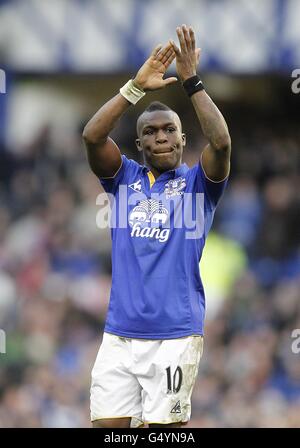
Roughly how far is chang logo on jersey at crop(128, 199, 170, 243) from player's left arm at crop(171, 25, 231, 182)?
34 cm

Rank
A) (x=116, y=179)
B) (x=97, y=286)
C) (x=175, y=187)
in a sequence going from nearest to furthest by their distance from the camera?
(x=175, y=187)
(x=116, y=179)
(x=97, y=286)

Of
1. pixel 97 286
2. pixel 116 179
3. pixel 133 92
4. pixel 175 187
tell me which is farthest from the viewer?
pixel 97 286

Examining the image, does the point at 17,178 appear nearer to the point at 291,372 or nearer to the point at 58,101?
the point at 58,101

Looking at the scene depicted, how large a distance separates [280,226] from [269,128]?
1.77 metres

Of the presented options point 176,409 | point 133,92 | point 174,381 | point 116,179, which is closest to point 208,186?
point 116,179

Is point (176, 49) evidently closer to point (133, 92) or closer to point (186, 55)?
point (186, 55)

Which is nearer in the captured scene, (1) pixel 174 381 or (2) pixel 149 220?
(1) pixel 174 381

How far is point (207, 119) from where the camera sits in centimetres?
552

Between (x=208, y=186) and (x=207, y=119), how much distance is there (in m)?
0.40

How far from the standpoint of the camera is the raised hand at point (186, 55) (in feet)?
18.2

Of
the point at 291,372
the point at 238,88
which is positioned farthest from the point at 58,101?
the point at 291,372

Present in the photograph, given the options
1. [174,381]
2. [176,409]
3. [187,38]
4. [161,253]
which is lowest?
[176,409]

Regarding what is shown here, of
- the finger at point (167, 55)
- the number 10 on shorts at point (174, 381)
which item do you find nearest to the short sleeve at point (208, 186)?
the finger at point (167, 55)
